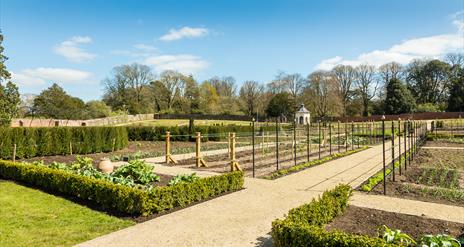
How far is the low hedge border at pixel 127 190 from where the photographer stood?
6.47 m

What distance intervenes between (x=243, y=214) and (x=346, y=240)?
9.72 feet

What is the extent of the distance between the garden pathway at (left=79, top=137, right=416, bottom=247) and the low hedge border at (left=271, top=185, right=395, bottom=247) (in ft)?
2.19

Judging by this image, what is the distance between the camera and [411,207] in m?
6.77

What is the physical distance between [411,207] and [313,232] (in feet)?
13.0

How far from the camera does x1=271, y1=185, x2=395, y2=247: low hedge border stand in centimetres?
374

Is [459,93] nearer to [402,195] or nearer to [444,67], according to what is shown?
[444,67]

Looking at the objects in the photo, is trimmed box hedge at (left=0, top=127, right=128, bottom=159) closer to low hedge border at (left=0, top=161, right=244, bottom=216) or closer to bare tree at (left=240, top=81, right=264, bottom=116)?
low hedge border at (left=0, top=161, right=244, bottom=216)

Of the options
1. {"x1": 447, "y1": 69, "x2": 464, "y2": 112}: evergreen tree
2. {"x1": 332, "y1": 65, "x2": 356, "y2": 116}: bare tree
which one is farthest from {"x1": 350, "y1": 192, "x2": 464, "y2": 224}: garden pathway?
{"x1": 332, "y1": 65, "x2": 356, "y2": 116}: bare tree

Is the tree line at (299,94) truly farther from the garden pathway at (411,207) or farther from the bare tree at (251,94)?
the garden pathway at (411,207)

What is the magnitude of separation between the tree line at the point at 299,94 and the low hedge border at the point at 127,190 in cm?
4341

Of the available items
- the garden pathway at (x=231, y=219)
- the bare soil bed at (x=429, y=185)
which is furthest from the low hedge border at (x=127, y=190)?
the bare soil bed at (x=429, y=185)

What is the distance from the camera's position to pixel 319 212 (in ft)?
17.3

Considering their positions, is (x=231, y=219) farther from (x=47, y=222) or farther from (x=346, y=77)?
(x=346, y=77)

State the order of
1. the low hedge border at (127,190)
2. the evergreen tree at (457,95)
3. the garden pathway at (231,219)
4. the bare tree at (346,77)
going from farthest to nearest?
the bare tree at (346,77)
the evergreen tree at (457,95)
the low hedge border at (127,190)
the garden pathway at (231,219)
